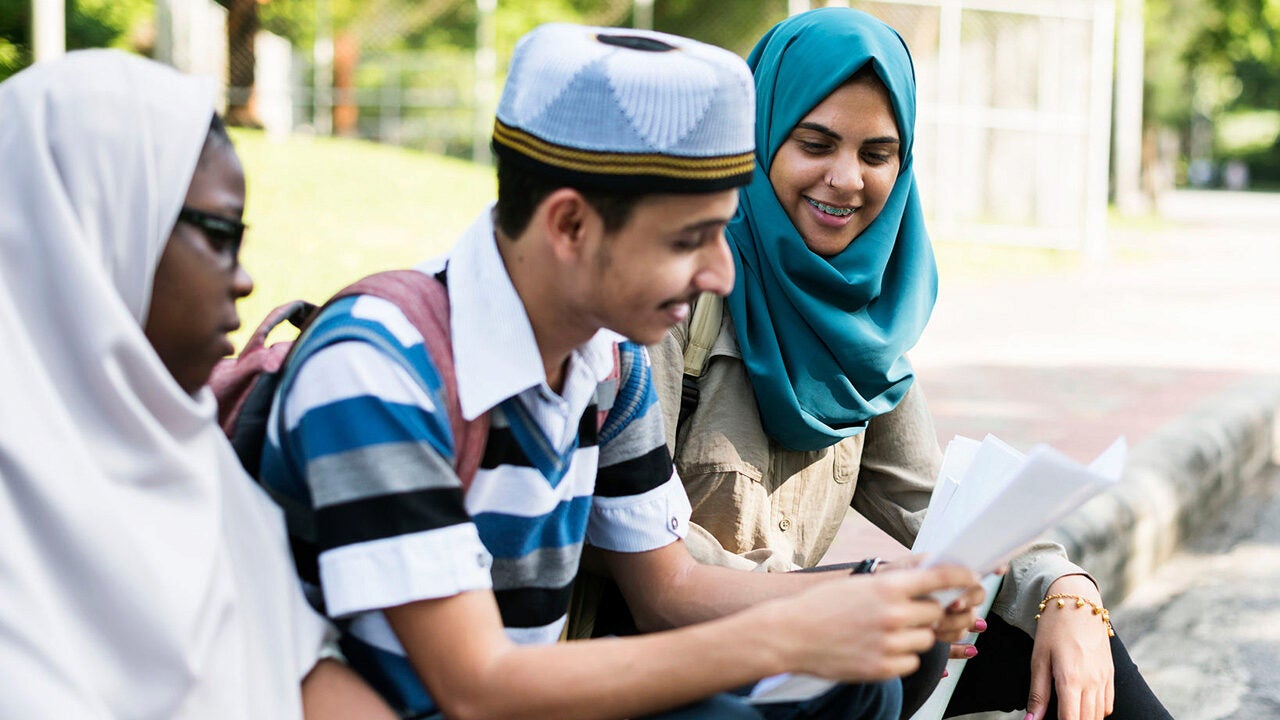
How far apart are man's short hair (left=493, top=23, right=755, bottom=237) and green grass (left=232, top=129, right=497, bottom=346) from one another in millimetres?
5384

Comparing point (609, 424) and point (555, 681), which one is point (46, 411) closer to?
point (555, 681)

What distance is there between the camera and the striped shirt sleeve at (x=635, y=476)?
2029mm

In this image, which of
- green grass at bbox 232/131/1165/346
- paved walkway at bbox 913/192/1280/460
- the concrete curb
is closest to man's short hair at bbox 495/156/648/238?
the concrete curb

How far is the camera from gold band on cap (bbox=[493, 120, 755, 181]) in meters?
1.63

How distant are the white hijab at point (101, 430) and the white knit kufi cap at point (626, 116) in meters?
0.37

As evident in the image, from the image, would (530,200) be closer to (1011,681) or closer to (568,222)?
(568,222)

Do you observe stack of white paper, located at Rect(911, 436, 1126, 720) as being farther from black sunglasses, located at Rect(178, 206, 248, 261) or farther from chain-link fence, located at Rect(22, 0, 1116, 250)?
chain-link fence, located at Rect(22, 0, 1116, 250)

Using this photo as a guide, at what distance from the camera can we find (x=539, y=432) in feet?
5.86

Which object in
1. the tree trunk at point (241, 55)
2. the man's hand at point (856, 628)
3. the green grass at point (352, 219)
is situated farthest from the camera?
the tree trunk at point (241, 55)

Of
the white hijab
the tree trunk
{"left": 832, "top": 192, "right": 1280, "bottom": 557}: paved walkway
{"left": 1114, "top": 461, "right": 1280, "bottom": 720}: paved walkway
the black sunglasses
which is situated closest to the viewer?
the white hijab

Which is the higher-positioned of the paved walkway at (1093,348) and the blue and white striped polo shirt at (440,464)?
the blue and white striped polo shirt at (440,464)

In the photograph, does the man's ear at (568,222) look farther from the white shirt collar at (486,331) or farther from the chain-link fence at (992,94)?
the chain-link fence at (992,94)

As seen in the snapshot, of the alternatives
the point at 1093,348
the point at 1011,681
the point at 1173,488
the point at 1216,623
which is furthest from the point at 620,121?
the point at 1093,348

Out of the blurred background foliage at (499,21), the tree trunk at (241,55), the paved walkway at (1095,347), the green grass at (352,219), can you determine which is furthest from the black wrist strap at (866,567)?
the tree trunk at (241,55)
